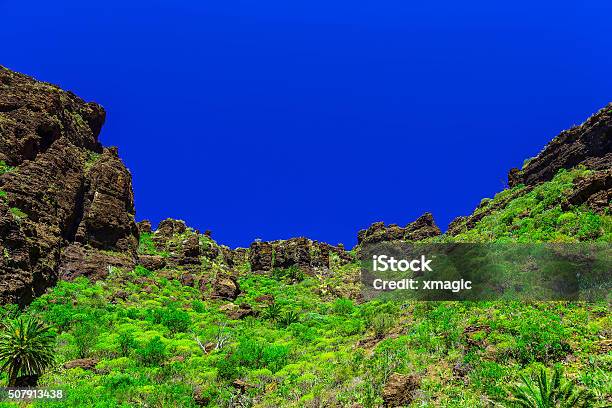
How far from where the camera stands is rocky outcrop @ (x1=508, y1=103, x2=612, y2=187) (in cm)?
4481

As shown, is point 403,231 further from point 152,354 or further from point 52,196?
point 152,354

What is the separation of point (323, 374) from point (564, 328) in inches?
472

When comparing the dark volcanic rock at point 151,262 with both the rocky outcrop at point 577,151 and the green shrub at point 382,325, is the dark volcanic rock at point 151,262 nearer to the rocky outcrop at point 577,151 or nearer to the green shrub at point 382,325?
the green shrub at point 382,325

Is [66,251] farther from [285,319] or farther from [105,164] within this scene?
[285,319]

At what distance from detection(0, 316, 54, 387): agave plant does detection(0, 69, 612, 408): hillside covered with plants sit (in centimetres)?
8

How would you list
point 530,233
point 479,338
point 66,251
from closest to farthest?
point 479,338
point 530,233
point 66,251

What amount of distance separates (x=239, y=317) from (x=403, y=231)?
55442 mm

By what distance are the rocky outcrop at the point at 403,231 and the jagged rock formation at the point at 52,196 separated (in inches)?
2061

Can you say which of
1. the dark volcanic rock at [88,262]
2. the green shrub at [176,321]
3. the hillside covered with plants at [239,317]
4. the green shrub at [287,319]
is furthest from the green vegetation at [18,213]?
the green shrub at [287,319]

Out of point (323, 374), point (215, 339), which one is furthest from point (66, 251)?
point (323, 374)

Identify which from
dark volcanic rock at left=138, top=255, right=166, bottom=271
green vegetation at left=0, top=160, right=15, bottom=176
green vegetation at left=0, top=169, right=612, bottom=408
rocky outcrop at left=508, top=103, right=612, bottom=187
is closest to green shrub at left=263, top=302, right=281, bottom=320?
green vegetation at left=0, top=169, right=612, bottom=408

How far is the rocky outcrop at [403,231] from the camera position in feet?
276

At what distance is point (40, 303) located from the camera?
3900 centimetres

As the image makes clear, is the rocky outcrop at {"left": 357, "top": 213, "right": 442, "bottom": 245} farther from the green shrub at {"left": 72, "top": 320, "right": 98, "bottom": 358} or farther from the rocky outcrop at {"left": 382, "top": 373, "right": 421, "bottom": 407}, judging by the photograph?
the rocky outcrop at {"left": 382, "top": 373, "right": 421, "bottom": 407}
